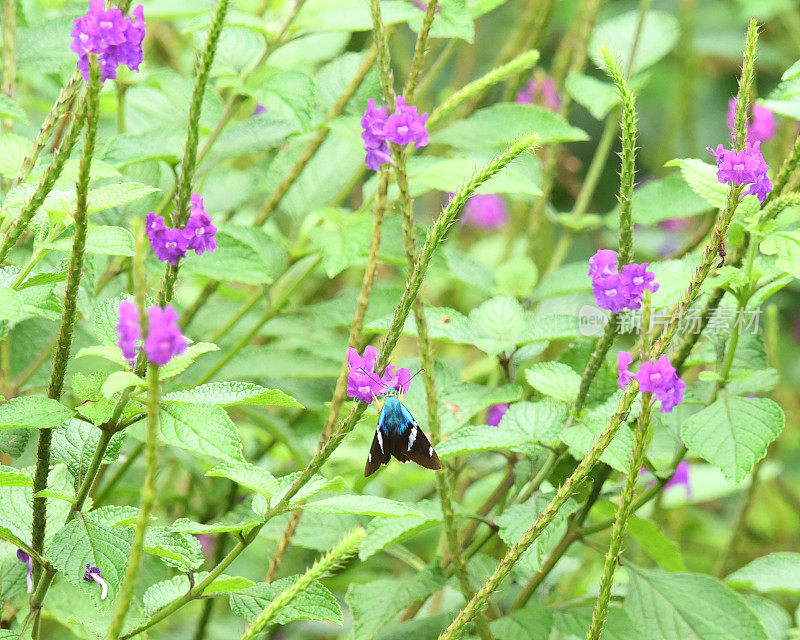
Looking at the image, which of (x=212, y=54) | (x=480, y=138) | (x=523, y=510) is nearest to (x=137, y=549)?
(x=212, y=54)

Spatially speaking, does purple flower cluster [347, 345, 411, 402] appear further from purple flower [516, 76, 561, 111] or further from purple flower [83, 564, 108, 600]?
purple flower [516, 76, 561, 111]

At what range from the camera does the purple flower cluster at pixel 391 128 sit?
92cm

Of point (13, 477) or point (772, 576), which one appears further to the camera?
point (772, 576)

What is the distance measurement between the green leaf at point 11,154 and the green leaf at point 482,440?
0.51 metres

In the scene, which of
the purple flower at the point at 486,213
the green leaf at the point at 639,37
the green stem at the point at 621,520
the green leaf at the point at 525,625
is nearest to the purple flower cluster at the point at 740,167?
the green stem at the point at 621,520

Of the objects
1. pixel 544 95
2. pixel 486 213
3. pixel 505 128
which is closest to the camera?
pixel 505 128

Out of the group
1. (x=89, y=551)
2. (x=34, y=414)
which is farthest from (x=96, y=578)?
(x=34, y=414)

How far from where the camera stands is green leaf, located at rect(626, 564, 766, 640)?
1083 mm

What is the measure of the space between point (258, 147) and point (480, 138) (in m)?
0.34

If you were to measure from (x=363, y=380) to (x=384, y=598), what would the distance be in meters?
0.48

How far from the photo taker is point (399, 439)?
817 mm

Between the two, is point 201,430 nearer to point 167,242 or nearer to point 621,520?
point 167,242

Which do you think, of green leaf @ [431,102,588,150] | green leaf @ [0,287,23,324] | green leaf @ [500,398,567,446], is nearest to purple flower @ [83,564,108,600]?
green leaf @ [0,287,23,324]

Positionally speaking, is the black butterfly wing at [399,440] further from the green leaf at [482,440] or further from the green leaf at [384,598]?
the green leaf at [384,598]
